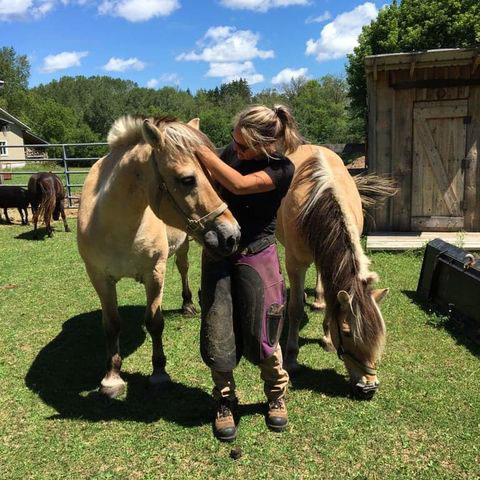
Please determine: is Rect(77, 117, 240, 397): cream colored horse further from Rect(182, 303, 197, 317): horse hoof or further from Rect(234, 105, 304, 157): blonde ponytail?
Rect(182, 303, 197, 317): horse hoof

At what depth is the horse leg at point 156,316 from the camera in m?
3.28

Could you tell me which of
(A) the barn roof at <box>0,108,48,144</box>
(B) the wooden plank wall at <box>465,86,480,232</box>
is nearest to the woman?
(B) the wooden plank wall at <box>465,86,480,232</box>

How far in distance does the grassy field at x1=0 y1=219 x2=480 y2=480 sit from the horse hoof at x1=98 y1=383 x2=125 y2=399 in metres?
0.06

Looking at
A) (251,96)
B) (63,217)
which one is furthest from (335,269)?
(251,96)

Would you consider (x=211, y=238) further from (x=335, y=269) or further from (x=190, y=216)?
(x=335, y=269)

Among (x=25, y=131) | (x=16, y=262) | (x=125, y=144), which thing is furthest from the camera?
(x=25, y=131)

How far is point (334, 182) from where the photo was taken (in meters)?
3.22

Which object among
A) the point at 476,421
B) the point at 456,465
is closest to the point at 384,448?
the point at 456,465

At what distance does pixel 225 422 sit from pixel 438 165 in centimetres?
666

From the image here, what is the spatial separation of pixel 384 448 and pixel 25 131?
55909 mm

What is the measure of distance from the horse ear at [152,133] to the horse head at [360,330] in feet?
4.62

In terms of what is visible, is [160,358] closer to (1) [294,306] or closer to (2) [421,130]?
(1) [294,306]

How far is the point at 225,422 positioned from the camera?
9.12ft

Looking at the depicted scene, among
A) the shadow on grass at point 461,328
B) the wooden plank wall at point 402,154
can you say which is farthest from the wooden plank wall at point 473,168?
the shadow on grass at point 461,328
